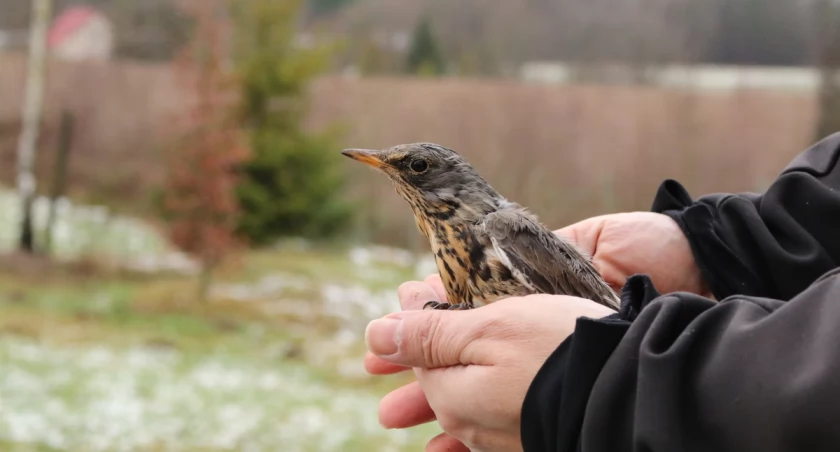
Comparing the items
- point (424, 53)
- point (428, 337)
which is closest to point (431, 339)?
point (428, 337)

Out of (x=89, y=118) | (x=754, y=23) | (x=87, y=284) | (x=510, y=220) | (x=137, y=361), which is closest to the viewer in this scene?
(x=510, y=220)

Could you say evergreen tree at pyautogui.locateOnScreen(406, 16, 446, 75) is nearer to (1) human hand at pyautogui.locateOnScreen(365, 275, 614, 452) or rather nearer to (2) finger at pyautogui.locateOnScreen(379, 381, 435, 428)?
(2) finger at pyautogui.locateOnScreen(379, 381, 435, 428)

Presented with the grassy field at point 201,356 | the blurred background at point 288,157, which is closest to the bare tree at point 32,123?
the blurred background at point 288,157

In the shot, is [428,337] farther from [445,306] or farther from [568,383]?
[568,383]

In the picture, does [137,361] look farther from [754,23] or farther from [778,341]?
[778,341]

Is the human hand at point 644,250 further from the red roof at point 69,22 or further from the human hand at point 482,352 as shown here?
the red roof at point 69,22

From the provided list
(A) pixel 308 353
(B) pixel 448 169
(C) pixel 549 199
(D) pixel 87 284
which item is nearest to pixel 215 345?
(A) pixel 308 353
